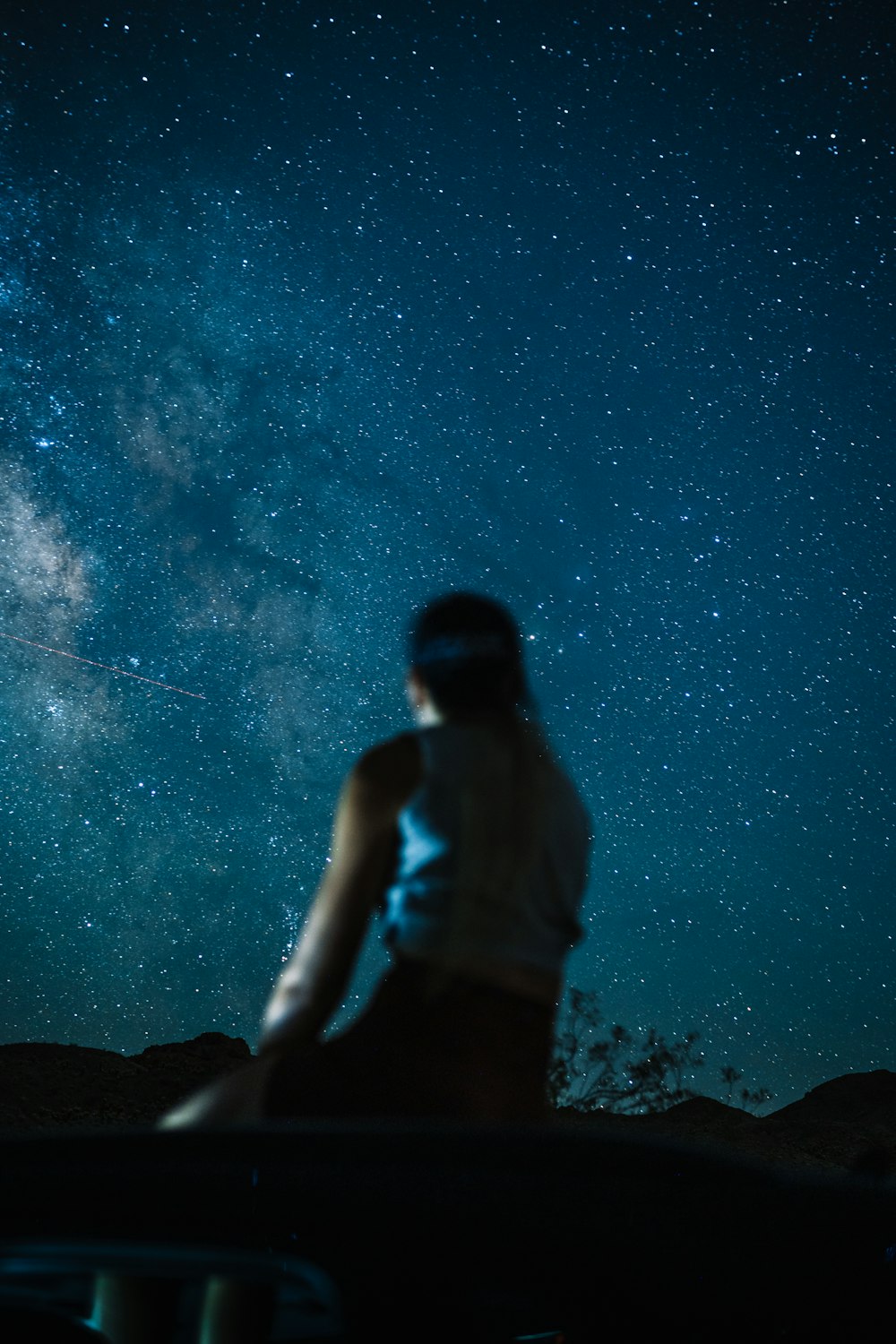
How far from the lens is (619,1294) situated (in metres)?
0.75

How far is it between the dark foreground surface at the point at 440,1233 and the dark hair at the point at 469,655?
665 mm

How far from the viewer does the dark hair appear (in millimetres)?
1440

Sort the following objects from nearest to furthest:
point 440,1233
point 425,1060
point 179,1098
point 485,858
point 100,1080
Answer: point 440,1233
point 425,1060
point 485,858
point 179,1098
point 100,1080

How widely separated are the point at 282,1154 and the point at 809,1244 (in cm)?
55

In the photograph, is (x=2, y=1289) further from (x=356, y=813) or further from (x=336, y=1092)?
(x=356, y=813)

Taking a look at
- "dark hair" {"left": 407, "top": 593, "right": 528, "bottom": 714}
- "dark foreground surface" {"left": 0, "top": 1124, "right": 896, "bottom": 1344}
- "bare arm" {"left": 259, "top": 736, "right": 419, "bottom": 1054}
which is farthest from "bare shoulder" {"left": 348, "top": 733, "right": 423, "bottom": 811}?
"dark foreground surface" {"left": 0, "top": 1124, "right": 896, "bottom": 1344}

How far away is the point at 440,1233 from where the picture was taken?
30.4 inches

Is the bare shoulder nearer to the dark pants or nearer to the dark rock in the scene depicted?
the dark pants

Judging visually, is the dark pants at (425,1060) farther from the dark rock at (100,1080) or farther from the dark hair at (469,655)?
the dark rock at (100,1080)

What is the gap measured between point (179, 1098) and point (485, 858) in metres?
21.2

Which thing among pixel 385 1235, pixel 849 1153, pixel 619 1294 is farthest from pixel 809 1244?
pixel 849 1153

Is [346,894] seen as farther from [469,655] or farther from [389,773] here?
[469,655]

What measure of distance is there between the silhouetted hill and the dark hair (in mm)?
15474

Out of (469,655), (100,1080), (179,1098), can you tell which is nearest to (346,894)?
(469,655)
